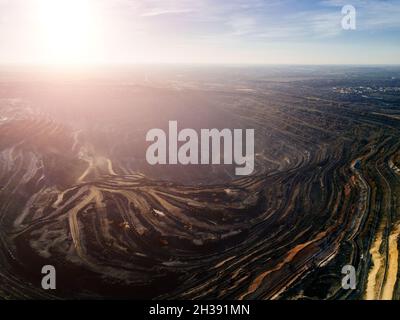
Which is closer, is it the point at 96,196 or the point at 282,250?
the point at 282,250

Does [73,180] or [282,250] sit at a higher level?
[73,180]

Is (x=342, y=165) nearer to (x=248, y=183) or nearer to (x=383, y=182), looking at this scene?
(x=383, y=182)

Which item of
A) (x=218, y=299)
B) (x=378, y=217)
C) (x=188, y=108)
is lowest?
(x=218, y=299)

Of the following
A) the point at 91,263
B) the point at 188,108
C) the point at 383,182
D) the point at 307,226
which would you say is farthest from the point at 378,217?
the point at 188,108

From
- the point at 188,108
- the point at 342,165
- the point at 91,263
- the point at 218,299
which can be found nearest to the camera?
the point at 218,299

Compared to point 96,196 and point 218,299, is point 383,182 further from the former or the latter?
point 96,196

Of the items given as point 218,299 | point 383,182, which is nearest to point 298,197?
point 383,182

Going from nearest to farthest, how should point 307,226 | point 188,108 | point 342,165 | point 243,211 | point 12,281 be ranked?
point 12,281 → point 307,226 → point 243,211 → point 342,165 → point 188,108
